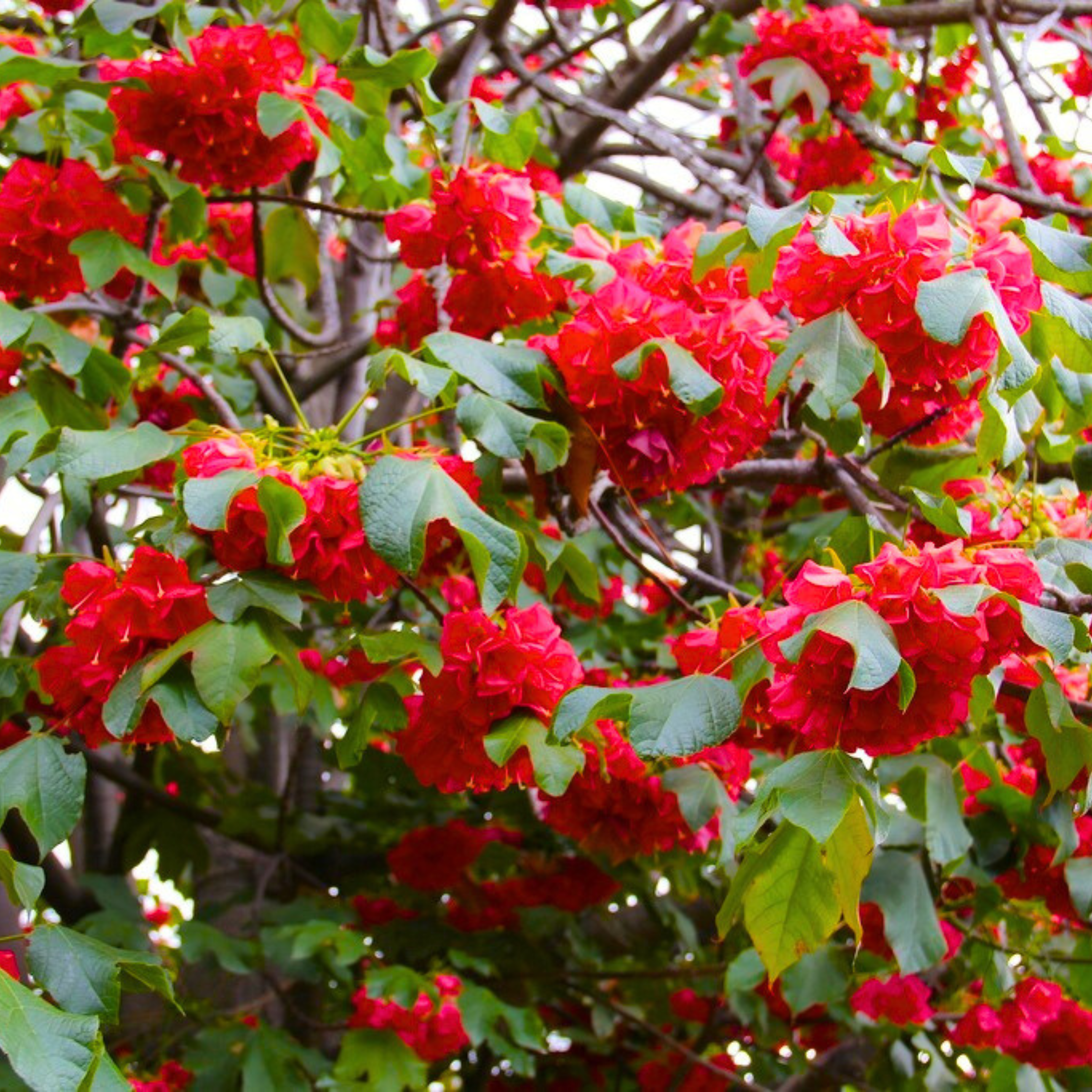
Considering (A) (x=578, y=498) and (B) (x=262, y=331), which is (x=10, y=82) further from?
(A) (x=578, y=498)

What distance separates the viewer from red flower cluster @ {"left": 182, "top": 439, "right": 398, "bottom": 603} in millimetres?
1513

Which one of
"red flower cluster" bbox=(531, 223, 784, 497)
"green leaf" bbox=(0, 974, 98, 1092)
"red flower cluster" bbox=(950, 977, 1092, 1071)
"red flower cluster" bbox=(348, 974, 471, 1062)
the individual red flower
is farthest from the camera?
the individual red flower

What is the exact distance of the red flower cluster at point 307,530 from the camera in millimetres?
1513

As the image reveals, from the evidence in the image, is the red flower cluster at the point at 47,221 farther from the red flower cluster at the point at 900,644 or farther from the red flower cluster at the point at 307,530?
the red flower cluster at the point at 900,644

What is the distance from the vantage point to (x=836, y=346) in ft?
4.91

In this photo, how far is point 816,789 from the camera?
4.22ft

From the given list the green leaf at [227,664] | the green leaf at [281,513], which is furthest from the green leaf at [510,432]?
the green leaf at [227,664]

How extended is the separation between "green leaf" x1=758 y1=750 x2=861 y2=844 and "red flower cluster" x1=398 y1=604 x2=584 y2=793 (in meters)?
0.34

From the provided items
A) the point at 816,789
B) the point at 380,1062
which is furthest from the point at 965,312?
the point at 380,1062

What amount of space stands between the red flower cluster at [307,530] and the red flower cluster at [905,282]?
58 cm

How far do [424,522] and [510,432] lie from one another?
236mm

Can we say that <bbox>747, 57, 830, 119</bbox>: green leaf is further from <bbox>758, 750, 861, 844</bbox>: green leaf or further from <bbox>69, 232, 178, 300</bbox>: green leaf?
<bbox>758, 750, 861, 844</bbox>: green leaf

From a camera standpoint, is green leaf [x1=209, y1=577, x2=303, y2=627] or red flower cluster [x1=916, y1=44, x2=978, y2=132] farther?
red flower cluster [x1=916, y1=44, x2=978, y2=132]

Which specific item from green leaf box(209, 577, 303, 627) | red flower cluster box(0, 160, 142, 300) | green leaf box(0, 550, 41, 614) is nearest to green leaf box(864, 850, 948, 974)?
green leaf box(209, 577, 303, 627)
